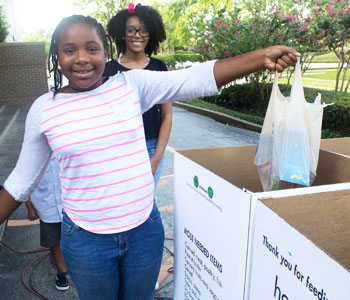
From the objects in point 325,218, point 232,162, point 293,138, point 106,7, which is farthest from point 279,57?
point 106,7

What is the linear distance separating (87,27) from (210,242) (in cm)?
93

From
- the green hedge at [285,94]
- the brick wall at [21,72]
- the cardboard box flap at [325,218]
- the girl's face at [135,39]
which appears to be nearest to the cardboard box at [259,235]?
the cardboard box flap at [325,218]

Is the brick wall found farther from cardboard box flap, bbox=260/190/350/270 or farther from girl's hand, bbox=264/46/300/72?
cardboard box flap, bbox=260/190/350/270

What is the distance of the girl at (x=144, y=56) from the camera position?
2.27 metres

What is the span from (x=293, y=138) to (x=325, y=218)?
14.2 inches

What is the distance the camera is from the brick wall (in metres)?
11.8

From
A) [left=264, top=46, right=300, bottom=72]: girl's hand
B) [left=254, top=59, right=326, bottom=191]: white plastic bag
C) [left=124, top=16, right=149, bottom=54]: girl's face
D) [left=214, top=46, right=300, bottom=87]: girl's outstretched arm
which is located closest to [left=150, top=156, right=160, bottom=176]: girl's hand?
[left=124, top=16, right=149, bottom=54]: girl's face

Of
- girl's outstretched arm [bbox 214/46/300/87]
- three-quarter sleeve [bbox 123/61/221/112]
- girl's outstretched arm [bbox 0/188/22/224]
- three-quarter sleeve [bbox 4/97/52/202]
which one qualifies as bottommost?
girl's outstretched arm [bbox 0/188/22/224]

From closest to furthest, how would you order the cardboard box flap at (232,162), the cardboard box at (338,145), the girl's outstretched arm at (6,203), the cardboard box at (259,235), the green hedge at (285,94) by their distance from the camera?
1. the cardboard box at (259,235)
2. the girl's outstretched arm at (6,203)
3. the cardboard box flap at (232,162)
4. the cardboard box at (338,145)
5. the green hedge at (285,94)

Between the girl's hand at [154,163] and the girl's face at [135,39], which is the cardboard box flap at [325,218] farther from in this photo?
the girl's face at [135,39]

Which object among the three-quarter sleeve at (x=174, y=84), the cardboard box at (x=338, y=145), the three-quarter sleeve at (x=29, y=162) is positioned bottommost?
the cardboard box at (x=338, y=145)

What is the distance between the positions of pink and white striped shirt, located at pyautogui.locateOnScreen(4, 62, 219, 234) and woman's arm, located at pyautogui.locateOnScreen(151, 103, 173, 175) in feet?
2.80

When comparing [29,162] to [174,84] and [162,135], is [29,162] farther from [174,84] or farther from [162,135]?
[162,135]

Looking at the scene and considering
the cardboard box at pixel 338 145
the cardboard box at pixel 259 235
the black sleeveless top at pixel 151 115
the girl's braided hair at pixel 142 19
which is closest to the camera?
the cardboard box at pixel 259 235
